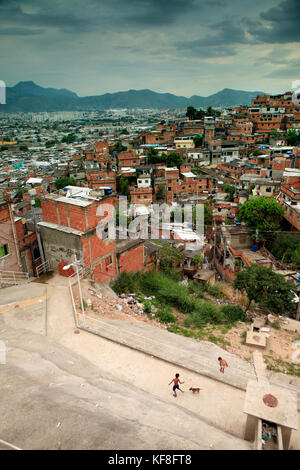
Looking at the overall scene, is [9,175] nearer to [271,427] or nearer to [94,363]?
[94,363]

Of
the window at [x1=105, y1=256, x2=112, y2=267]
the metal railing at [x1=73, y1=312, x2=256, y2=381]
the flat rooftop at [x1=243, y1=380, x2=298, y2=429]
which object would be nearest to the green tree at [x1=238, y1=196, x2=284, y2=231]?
the window at [x1=105, y1=256, x2=112, y2=267]

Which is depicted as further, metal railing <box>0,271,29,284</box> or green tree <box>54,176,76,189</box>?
green tree <box>54,176,76,189</box>

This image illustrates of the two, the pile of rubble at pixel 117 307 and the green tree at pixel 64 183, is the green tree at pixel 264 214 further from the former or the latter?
the green tree at pixel 64 183

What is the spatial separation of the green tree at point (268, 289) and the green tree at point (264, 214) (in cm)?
1030

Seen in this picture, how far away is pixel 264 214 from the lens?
76.1 ft

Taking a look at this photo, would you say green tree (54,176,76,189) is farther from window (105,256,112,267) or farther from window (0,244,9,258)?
window (105,256,112,267)

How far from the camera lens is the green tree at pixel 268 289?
42.0ft

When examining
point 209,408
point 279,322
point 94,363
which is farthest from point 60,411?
point 279,322

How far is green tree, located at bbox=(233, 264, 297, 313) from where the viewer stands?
12.8 m

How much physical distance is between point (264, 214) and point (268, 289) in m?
11.6

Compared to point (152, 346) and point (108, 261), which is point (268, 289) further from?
point (108, 261)

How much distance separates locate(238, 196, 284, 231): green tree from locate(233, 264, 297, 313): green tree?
10300 mm

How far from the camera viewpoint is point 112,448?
196 inches

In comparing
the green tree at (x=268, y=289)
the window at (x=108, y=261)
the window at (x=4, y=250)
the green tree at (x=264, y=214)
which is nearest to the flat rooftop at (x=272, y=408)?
the green tree at (x=268, y=289)
